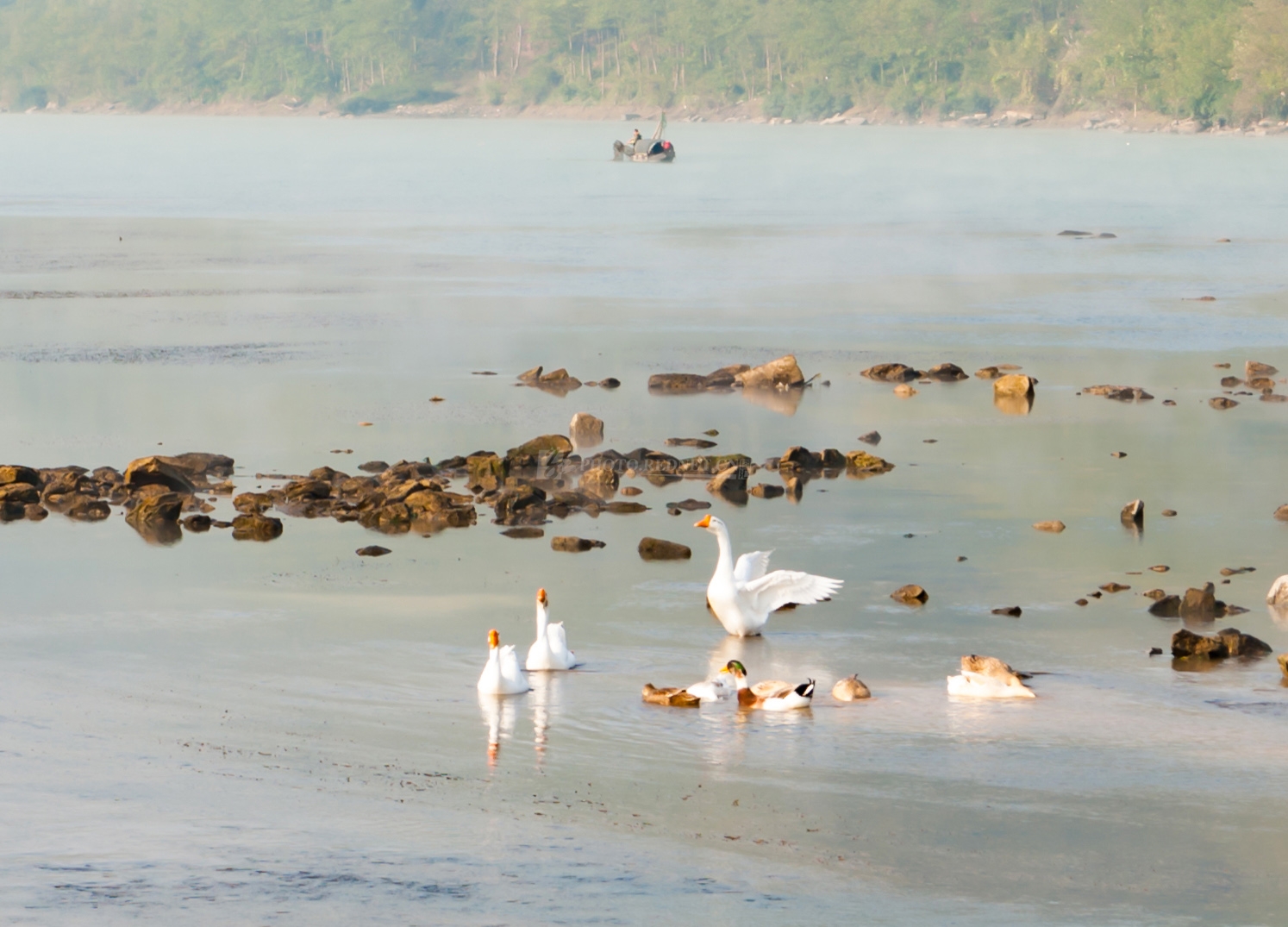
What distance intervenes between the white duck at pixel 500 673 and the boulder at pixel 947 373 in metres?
14.8

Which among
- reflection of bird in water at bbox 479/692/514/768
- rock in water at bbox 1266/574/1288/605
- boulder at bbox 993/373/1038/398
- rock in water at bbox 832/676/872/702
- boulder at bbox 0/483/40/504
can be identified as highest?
boulder at bbox 993/373/1038/398

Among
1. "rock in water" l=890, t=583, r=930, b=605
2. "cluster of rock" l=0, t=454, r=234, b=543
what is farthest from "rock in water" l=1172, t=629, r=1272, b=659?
"cluster of rock" l=0, t=454, r=234, b=543

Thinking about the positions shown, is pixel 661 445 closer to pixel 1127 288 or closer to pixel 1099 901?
pixel 1099 901

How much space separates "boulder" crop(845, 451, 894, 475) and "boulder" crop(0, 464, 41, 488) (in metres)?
7.87

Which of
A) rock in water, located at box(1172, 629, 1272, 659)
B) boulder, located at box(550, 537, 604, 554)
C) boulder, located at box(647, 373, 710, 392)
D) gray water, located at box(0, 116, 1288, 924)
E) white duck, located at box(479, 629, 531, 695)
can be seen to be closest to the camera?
gray water, located at box(0, 116, 1288, 924)

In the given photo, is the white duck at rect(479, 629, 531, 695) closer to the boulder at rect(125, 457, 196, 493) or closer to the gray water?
the gray water

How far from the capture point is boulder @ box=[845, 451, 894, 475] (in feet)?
64.7

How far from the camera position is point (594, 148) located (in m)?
127

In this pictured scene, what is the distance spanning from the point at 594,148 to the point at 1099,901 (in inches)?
4726

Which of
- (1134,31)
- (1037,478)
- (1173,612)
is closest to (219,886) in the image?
(1173,612)

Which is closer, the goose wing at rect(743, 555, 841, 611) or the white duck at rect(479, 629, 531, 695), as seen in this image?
the white duck at rect(479, 629, 531, 695)

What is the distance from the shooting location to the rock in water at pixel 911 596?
1445 cm

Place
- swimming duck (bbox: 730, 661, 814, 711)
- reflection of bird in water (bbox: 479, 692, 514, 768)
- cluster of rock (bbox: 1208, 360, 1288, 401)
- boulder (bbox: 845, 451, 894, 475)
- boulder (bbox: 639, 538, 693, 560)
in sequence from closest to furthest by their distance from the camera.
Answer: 1. reflection of bird in water (bbox: 479, 692, 514, 768)
2. swimming duck (bbox: 730, 661, 814, 711)
3. boulder (bbox: 639, 538, 693, 560)
4. boulder (bbox: 845, 451, 894, 475)
5. cluster of rock (bbox: 1208, 360, 1288, 401)

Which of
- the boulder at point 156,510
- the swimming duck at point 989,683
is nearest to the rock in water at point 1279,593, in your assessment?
the swimming duck at point 989,683
